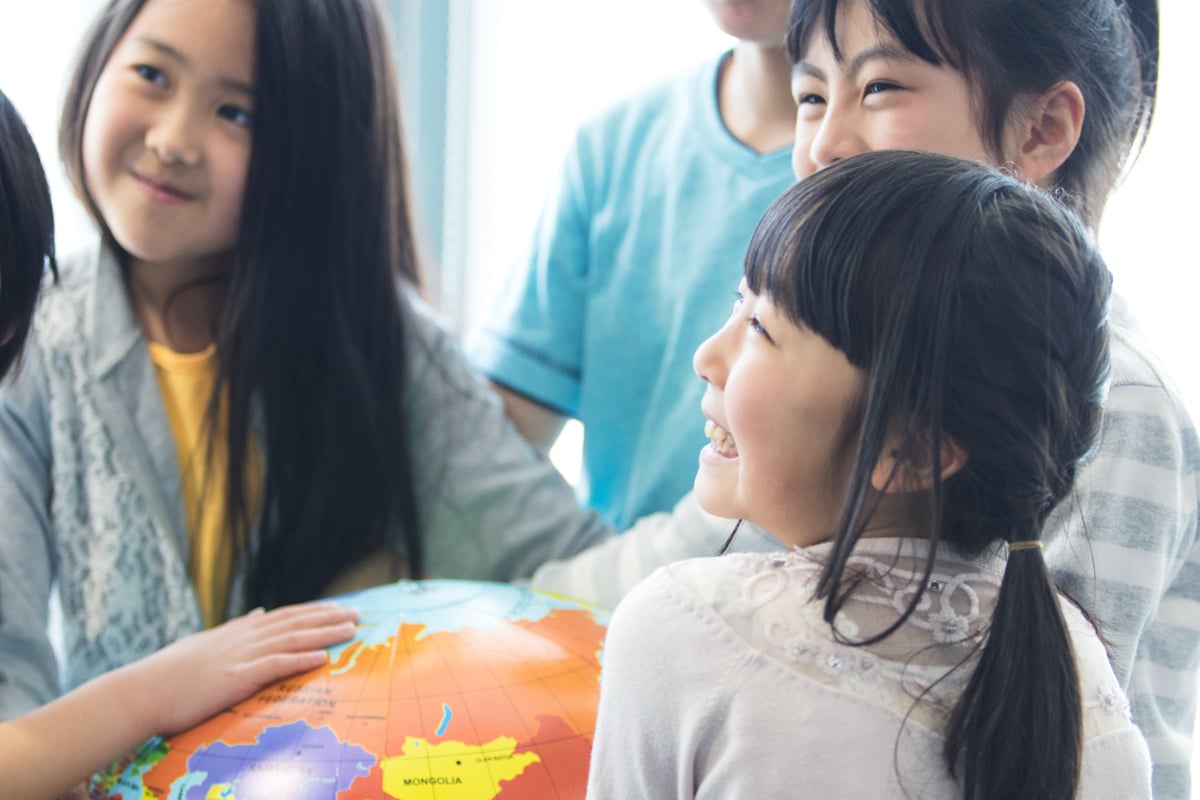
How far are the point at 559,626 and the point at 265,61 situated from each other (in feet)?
1.81

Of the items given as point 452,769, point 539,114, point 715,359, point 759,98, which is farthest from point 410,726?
point 539,114

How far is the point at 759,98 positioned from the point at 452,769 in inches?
26.8

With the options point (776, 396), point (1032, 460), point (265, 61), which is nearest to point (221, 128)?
point (265, 61)

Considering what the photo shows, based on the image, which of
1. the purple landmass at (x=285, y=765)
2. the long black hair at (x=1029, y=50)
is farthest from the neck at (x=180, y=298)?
the long black hair at (x=1029, y=50)

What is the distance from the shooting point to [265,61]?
99 centimetres

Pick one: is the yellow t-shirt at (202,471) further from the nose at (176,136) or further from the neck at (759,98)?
the neck at (759,98)

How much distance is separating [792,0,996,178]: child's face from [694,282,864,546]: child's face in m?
0.16

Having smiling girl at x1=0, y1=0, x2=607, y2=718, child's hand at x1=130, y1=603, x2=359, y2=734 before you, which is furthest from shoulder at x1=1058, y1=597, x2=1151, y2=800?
smiling girl at x1=0, y1=0, x2=607, y2=718

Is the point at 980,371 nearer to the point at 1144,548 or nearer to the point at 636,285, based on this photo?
the point at 1144,548

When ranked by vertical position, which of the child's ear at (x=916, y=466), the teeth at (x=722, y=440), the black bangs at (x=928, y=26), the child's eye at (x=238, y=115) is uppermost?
the black bangs at (x=928, y=26)

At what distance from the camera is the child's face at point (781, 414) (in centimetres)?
55

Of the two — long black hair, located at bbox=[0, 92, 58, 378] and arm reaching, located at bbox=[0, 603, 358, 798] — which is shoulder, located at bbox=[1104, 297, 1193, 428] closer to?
arm reaching, located at bbox=[0, 603, 358, 798]

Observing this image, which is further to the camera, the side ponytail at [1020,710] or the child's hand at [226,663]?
the child's hand at [226,663]

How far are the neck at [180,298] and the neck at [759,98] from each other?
0.51m
